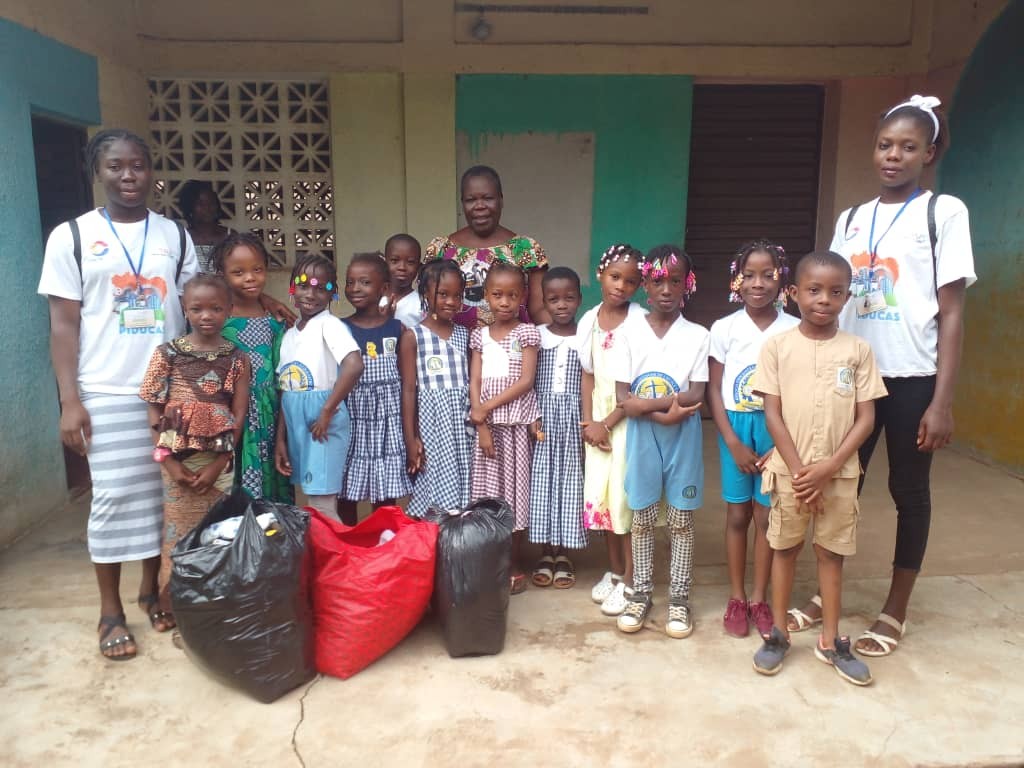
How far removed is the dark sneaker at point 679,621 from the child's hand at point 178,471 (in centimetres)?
177

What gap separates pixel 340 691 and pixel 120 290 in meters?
1.52

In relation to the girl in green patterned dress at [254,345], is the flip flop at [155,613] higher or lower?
lower

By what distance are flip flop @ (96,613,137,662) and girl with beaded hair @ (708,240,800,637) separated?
2.12m

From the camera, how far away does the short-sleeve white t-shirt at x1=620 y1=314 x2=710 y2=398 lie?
109 inches

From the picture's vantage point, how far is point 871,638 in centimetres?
273

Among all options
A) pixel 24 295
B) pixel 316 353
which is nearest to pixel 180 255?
pixel 316 353

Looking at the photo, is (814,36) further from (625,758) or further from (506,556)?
(625,758)

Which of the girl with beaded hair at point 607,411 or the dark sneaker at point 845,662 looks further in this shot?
A: the girl with beaded hair at point 607,411

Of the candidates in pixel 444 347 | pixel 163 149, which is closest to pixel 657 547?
pixel 444 347

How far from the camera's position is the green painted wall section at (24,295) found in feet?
11.7

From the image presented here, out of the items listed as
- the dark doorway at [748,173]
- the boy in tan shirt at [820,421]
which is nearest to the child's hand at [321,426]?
the boy in tan shirt at [820,421]

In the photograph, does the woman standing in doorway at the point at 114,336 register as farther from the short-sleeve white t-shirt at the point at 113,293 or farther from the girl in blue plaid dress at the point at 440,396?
the girl in blue plaid dress at the point at 440,396

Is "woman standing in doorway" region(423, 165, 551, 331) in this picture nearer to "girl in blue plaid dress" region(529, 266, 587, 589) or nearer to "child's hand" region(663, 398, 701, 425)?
"girl in blue plaid dress" region(529, 266, 587, 589)

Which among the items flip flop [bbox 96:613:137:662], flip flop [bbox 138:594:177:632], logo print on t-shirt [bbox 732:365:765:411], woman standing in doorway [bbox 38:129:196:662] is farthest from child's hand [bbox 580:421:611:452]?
flip flop [bbox 96:613:137:662]
